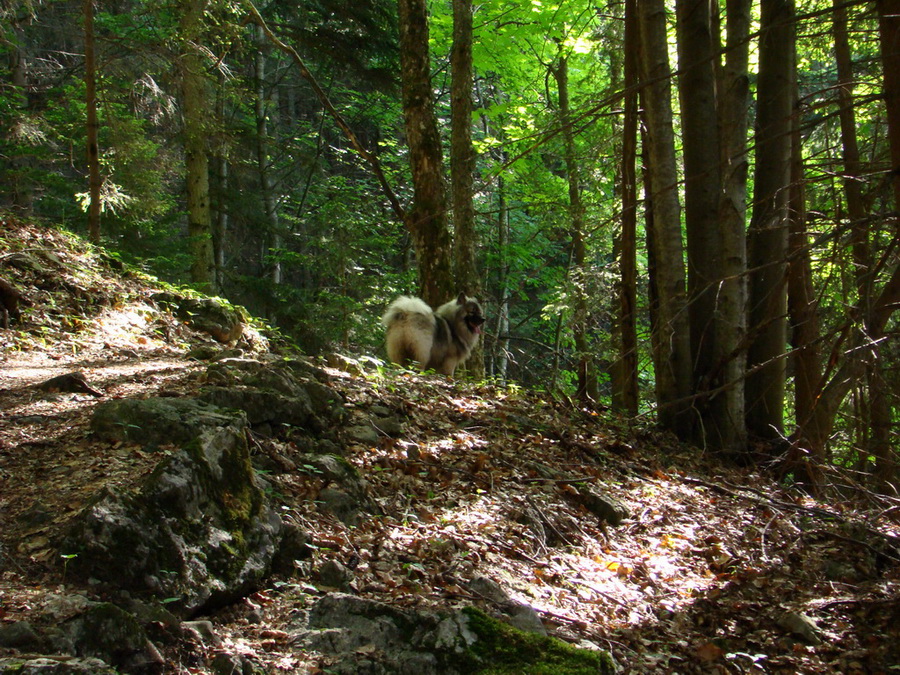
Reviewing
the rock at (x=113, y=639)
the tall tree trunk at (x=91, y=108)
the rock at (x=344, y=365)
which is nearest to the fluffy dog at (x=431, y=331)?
the rock at (x=344, y=365)

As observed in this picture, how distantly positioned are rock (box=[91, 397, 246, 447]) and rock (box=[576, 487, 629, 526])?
2.95m

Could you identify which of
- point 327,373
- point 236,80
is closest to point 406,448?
Answer: point 327,373

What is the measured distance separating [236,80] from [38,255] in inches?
235

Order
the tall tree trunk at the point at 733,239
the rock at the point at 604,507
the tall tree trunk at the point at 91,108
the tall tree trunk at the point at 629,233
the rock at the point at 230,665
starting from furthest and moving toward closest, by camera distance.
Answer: the tall tree trunk at the point at 91,108
the tall tree trunk at the point at 629,233
the tall tree trunk at the point at 733,239
the rock at the point at 604,507
the rock at the point at 230,665

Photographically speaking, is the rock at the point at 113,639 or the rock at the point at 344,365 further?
the rock at the point at 344,365

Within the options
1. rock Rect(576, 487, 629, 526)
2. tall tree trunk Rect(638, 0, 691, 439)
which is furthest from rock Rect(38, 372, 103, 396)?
tall tree trunk Rect(638, 0, 691, 439)

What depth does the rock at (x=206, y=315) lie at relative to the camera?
31.0ft

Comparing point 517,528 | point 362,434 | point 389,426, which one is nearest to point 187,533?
point 517,528

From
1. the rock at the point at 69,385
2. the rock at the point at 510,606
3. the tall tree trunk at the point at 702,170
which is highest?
the tall tree trunk at the point at 702,170

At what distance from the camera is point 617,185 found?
44.4 feet

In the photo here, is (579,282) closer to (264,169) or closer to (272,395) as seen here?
(272,395)

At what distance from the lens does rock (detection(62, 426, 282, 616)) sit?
2982 mm

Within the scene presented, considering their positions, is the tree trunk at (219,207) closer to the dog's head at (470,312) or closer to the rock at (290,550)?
the dog's head at (470,312)

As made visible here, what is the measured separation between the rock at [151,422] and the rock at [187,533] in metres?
0.67
